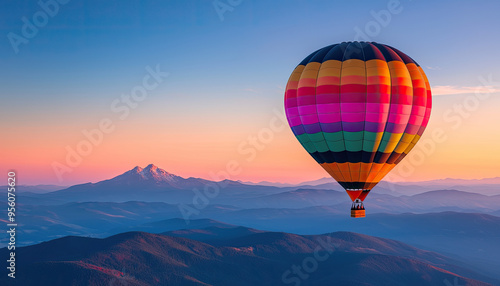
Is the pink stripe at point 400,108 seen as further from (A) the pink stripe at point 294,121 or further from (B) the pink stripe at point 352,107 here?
(A) the pink stripe at point 294,121

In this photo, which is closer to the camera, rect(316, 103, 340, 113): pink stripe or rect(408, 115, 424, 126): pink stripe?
rect(316, 103, 340, 113): pink stripe

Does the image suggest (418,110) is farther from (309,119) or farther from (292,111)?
(292,111)

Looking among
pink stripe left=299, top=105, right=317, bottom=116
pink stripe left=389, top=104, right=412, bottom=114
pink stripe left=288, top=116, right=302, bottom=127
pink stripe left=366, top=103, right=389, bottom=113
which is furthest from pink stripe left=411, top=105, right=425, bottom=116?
pink stripe left=288, top=116, right=302, bottom=127

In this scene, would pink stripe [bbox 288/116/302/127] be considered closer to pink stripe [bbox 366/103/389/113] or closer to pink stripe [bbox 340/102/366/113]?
pink stripe [bbox 340/102/366/113]

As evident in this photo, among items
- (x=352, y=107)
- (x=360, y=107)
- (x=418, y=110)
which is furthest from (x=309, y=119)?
(x=418, y=110)

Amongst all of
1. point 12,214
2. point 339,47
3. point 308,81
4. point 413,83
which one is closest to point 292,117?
point 308,81

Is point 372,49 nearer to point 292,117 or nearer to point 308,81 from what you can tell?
point 308,81

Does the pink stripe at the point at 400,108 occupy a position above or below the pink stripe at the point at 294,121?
above

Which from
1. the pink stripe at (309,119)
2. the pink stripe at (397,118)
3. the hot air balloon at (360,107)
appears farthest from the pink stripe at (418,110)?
the pink stripe at (309,119)
